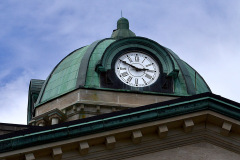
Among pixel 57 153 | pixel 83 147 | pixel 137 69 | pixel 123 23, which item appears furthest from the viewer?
pixel 123 23

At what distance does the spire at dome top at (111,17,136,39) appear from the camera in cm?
3666

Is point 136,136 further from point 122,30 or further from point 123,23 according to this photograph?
point 123,23

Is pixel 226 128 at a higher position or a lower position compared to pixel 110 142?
higher

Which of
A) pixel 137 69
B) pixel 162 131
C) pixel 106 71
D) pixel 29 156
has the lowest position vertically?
pixel 29 156

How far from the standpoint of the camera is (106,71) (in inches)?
1257

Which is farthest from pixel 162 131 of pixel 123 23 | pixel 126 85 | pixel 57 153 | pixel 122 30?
pixel 123 23

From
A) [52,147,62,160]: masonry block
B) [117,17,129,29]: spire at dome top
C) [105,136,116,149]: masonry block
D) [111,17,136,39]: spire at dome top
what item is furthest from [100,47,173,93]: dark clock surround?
[52,147,62,160]: masonry block

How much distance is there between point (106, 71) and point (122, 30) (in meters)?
5.77

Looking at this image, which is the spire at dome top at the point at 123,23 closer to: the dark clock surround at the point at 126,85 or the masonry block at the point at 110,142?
the dark clock surround at the point at 126,85

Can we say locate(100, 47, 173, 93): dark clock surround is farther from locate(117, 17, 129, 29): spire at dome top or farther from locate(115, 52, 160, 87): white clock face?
locate(117, 17, 129, 29): spire at dome top

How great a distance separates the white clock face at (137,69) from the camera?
32.0m

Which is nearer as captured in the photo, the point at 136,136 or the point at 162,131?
the point at 136,136

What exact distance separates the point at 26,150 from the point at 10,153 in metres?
0.41

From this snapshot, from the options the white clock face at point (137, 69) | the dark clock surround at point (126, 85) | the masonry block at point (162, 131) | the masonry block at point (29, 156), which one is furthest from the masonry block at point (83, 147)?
the white clock face at point (137, 69)
